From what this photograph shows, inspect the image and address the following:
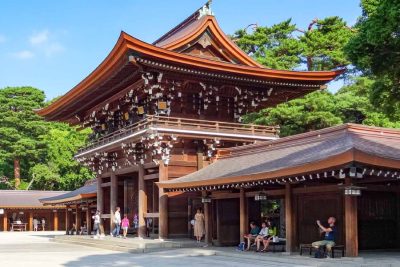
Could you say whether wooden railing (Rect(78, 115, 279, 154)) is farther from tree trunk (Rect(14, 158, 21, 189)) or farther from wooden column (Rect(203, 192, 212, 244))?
tree trunk (Rect(14, 158, 21, 189))

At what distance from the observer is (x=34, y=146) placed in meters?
66.9

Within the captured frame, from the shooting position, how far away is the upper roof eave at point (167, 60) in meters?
23.8

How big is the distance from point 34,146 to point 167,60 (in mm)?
46309

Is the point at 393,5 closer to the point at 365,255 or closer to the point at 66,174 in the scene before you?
the point at 365,255

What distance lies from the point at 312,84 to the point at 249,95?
3.54 meters

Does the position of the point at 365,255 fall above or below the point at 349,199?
below

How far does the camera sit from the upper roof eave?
2375 centimetres

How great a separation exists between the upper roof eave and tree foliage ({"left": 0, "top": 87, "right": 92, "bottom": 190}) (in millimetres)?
32305

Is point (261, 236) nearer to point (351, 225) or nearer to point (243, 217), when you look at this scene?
point (243, 217)

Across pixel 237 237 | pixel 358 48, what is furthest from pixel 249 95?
pixel 358 48

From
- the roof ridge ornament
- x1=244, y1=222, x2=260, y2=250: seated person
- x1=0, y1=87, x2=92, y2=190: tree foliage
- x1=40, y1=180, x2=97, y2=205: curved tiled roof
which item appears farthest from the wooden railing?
x1=0, y1=87, x2=92, y2=190: tree foliage

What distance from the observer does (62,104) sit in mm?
33562

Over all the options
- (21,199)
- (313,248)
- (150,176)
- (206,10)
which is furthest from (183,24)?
(21,199)

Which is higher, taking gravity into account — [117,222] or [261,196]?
[261,196]
